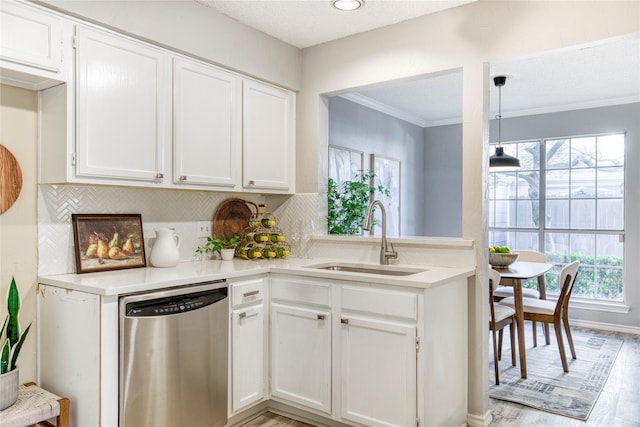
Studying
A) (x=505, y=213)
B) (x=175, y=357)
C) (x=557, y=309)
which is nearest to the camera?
(x=175, y=357)

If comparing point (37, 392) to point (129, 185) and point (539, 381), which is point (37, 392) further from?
point (539, 381)

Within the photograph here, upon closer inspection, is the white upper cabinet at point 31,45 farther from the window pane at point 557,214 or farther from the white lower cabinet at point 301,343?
the window pane at point 557,214

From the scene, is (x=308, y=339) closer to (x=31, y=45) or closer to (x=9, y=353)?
(x=9, y=353)

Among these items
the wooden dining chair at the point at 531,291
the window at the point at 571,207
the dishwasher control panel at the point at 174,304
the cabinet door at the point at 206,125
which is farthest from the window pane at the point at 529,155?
the dishwasher control panel at the point at 174,304

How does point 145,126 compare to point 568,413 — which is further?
point 568,413

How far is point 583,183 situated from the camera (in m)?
5.00

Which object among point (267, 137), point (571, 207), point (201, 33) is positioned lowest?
point (571, 207)

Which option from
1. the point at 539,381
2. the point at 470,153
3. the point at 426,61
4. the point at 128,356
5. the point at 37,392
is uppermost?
the point at 426,61

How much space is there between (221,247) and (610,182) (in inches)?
166

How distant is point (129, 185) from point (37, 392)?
1.04 m

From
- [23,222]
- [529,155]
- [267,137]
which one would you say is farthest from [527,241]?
[23,222]

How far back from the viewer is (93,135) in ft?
7.09

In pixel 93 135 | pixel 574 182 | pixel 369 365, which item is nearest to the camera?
pixel 93 135

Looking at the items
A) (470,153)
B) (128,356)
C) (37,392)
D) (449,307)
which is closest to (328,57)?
(470,153)
